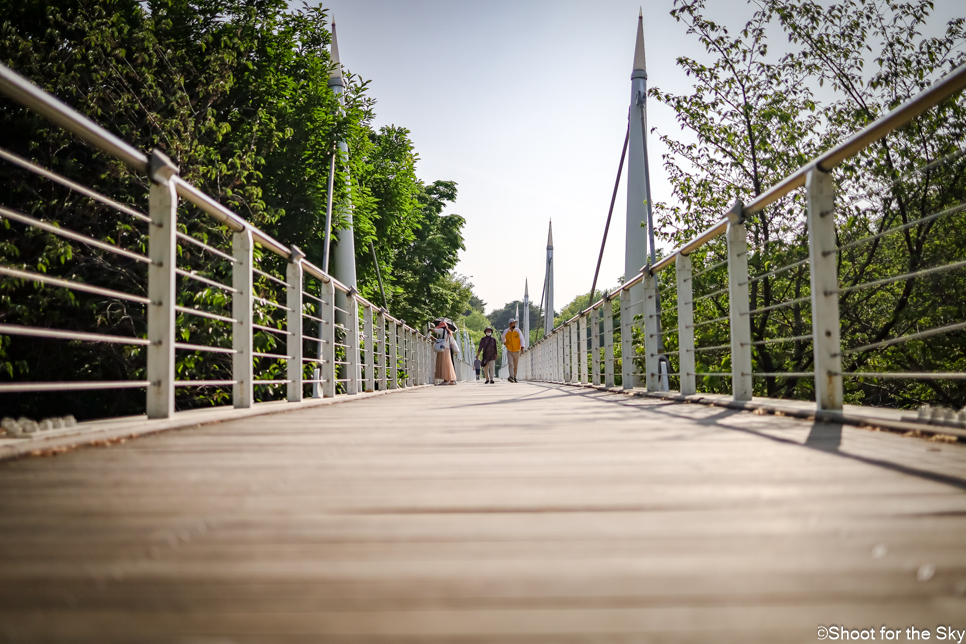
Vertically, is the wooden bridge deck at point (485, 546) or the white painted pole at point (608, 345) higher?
the white painted pole at point (608, 345)

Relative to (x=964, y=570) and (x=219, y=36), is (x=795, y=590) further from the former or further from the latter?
(x=219, y=36)

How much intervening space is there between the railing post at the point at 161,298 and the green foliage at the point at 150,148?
179 inches

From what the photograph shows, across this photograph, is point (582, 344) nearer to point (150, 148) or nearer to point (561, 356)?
point (561, 356)

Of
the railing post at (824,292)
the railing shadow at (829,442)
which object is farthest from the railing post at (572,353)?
the railing post at (824,292)

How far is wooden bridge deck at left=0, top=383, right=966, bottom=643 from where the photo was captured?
738mm

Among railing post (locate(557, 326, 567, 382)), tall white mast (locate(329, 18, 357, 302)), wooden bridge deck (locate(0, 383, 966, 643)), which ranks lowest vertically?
wooden bridge deck (locate(0, 383, 966, 643))

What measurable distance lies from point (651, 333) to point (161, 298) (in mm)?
3708

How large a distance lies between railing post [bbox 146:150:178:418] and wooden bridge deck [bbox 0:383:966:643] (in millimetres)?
824

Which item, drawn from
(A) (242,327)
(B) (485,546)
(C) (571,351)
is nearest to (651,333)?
(A) (242,327)

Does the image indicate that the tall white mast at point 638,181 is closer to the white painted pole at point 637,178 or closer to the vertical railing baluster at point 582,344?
the white painted pole at point 637,178

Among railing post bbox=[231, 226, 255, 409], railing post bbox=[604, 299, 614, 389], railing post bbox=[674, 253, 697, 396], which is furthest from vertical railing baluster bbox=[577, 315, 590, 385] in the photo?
railing post bbox=[231, 226, 255, 409]

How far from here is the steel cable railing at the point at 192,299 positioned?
2.30 meters

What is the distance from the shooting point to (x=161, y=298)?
2697mm

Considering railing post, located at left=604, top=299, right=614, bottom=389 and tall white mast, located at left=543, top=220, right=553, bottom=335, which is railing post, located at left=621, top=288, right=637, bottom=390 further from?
tall white mast, located at left=543, top=220, right=553, bottom=335
